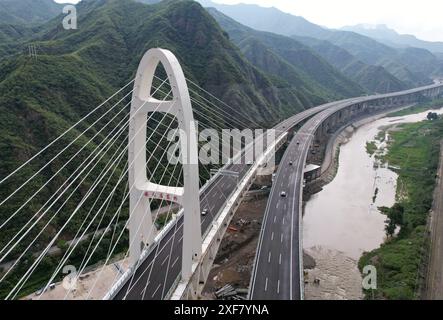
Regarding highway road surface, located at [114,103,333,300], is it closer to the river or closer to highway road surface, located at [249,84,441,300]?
highway road surface, located at [249,84,441,300]

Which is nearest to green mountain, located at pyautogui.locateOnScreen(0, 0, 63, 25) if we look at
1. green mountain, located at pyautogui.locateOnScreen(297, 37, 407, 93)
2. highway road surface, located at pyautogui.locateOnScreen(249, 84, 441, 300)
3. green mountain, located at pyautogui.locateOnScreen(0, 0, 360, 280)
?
green mountain, located at pyautogui.locateOnScreen(0, 0, 360, 280)

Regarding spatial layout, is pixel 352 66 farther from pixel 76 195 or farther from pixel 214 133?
pixel 76 195

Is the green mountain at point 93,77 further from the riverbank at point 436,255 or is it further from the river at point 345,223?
the riverbank at point 436,255

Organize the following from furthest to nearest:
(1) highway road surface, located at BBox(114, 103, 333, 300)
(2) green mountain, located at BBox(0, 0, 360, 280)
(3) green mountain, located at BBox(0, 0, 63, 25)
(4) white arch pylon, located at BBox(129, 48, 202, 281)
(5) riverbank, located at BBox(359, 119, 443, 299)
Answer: (3) green mountain, located at BBox(0, 0, 63, 25) → (2) green mountain, located at BBox(0, 0, 360, 280) → (5) riverbank, located at BBox(359, 119, 443, 299) → (1) highway road surface, located at BBox(114, 103, 333, 300) → (4) white arch pylon, located at BBox(129, 48, 202, 281)

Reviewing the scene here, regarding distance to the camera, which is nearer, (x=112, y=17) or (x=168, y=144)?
(x=168, y=144)

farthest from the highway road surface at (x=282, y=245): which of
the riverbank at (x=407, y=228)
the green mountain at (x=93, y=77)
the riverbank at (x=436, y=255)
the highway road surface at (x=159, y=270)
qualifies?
the green mountain at (x=93, y=77)

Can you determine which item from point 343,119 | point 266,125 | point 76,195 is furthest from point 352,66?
point 76,195
